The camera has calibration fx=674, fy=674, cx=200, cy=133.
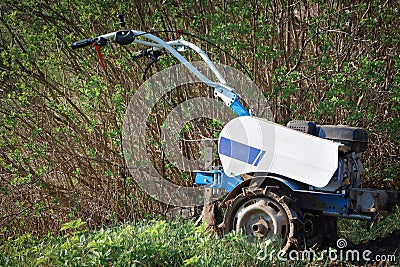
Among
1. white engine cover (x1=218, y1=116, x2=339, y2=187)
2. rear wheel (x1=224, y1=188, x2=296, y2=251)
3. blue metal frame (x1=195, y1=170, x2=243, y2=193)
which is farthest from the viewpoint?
blue metal frame (x1=195, y1=170, x2=243, y2=193)

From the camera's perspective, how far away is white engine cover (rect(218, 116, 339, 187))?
5309mm

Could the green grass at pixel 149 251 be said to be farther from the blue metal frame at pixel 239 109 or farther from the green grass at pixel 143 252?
the blue metal frame at pixel 239 109

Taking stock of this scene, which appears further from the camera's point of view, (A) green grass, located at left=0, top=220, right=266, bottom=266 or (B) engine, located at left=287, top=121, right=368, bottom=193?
(B) engine, located at left=287, top=121, right=368, bottom=193

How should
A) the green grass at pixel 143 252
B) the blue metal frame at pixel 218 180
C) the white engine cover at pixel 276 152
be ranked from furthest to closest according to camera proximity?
the blue metal frame at pixel 218 180 < the white engine cover at pixel 276 152 < the green grass at pixel 143 252

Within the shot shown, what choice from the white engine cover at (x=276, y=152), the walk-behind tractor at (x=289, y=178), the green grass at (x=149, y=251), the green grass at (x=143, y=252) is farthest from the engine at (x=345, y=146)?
the green grass at (x=143, y=252)

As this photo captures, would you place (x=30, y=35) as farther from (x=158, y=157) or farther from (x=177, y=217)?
(x=177, y=217)

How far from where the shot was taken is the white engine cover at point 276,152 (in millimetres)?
5309

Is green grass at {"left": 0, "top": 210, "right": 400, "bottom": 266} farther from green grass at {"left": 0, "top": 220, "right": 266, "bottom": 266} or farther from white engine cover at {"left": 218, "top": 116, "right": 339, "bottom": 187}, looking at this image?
white engine cover at {"left": 218, "top": 116, "right": 339, "bottom": 187}

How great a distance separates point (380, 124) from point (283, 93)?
129cm

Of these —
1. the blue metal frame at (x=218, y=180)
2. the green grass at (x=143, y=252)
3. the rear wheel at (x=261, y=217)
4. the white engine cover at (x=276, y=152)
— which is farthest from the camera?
the blue metal frame at (x=218, y=180)

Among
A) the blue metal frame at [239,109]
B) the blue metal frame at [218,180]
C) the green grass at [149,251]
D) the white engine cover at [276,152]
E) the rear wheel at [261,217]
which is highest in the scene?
the blue metal frame at [239,109]

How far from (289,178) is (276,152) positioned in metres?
0.29

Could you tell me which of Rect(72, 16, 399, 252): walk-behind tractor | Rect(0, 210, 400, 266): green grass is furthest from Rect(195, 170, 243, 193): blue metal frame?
Rect(0, 210, 400, 266): green grass

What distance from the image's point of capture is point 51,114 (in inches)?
319
